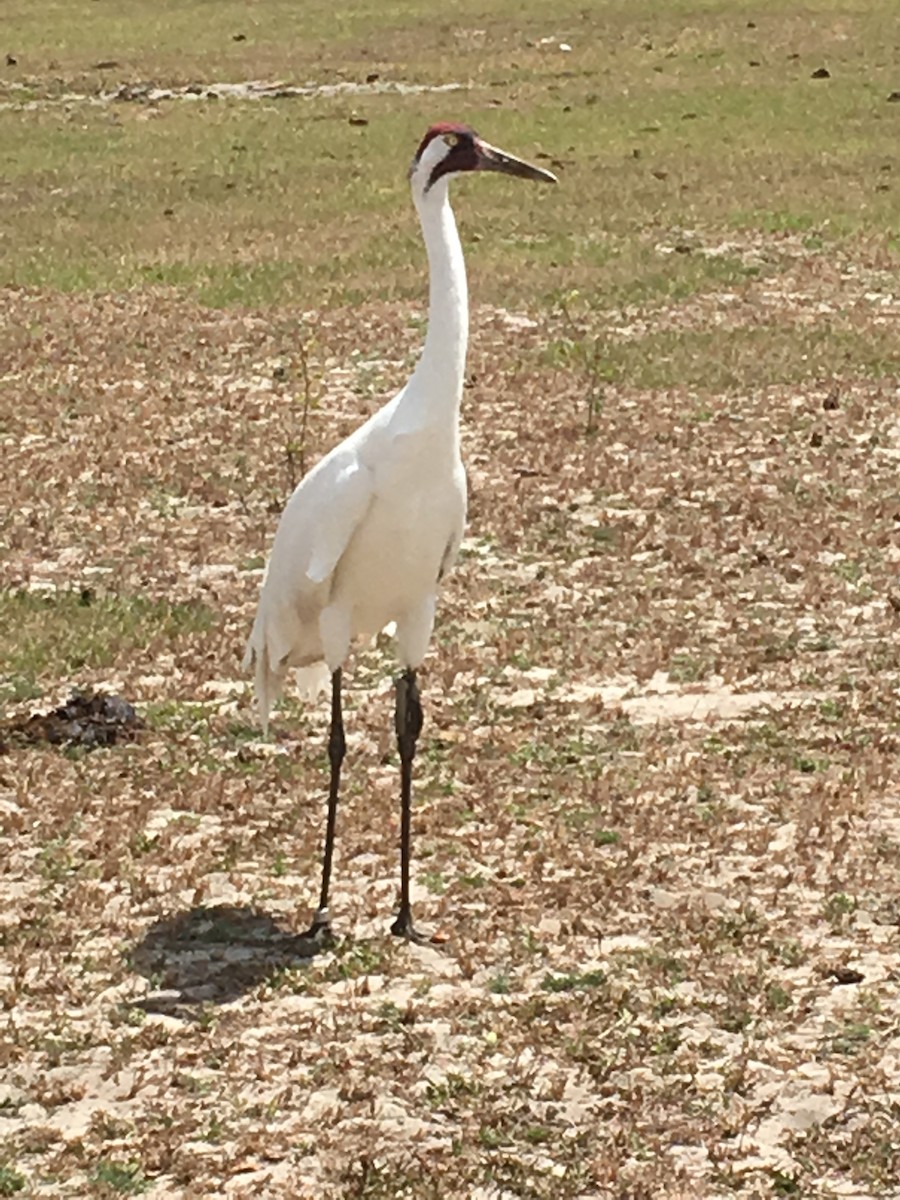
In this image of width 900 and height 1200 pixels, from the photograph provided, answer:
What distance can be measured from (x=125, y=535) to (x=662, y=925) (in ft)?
17.3

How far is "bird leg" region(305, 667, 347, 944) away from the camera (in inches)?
279

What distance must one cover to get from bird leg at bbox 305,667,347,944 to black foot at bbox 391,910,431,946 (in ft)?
0.70

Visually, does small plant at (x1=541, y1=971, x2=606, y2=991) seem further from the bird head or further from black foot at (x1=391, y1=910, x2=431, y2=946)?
Result: the bird head

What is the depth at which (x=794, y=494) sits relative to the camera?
11.9 meters

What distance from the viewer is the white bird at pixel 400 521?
7.09m

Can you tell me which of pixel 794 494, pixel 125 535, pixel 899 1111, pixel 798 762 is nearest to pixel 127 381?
pixel 125 535

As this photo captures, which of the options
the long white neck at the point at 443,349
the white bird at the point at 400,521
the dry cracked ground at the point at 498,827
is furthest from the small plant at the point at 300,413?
the long white neck at the point at 443,349

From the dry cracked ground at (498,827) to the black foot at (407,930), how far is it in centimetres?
8

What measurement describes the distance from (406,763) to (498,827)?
63 centimetres

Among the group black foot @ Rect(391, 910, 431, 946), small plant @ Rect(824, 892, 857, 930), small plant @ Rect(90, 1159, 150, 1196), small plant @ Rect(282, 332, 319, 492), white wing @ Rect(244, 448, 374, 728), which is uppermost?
white wing @ Rect(244, 448, 374, 728)

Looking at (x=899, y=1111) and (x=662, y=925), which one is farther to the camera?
(x=662, y=925)

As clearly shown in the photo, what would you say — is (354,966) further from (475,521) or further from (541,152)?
(541,152)

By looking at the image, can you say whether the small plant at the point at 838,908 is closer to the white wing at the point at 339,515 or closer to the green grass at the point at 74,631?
the white wing at the point at 339,515

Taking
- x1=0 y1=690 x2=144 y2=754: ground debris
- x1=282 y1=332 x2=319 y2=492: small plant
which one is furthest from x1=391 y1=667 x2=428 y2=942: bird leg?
x1=282 y1=332 x2=319 y2=492: small plant
